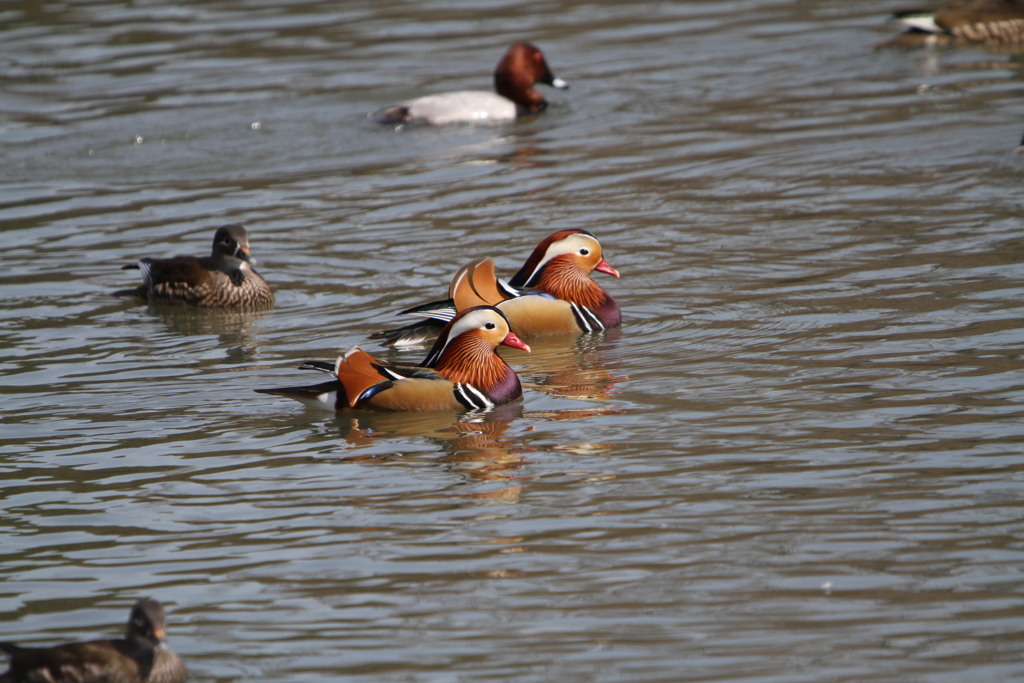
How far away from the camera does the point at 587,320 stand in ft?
35.3

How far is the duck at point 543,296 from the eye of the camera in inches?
411

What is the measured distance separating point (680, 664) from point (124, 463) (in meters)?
3.88

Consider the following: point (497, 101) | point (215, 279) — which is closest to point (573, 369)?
point (215, 279)

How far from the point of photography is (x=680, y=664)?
5.38m

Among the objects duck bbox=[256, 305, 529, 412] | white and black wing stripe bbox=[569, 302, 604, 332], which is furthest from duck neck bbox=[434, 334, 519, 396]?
white and black wing stripe bbox=[569, 302, 604, 332]

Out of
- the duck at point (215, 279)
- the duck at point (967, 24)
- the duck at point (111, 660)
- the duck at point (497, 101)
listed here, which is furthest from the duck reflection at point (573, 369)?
the duck at point (967, 24)

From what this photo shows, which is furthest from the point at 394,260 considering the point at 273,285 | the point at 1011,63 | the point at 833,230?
the point at 1011,63

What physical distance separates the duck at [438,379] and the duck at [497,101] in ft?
32.2

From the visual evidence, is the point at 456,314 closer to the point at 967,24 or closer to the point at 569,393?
the point at 569,393

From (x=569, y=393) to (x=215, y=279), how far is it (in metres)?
4.27

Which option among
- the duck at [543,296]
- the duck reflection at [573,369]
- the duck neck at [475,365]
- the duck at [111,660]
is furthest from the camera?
the duck at [543,296]

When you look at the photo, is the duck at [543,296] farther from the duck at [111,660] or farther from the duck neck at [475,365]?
the duck at [111,660]

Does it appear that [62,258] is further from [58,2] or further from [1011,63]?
[58,2]

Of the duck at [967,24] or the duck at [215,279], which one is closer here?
the duck at [215,279]
